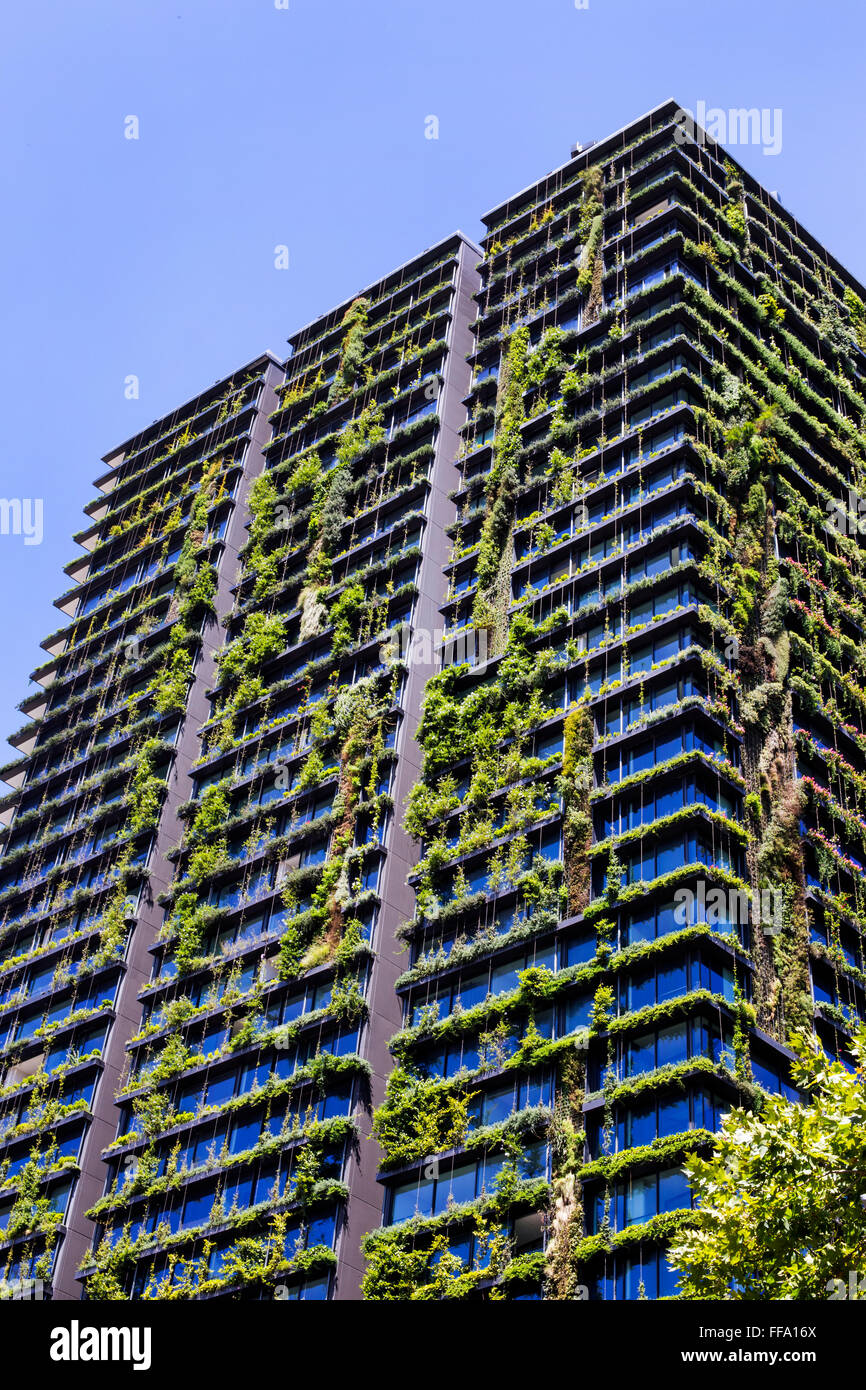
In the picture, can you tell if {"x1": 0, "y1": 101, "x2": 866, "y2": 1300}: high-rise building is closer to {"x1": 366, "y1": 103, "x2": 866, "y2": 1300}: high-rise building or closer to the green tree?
{"x1": 366, "y1": 103, "x2": 866, "y2": 1300}: high-rise building

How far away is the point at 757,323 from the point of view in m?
69.0

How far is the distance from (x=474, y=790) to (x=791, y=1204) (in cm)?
3034

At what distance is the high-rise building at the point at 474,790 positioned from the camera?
150 feet

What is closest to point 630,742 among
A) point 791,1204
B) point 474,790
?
point 474,790

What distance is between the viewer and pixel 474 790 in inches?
2213

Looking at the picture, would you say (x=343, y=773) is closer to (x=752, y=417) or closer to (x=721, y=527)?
(x=721, y=527)

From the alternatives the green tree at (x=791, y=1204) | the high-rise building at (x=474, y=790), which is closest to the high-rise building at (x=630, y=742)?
the high-rise building at (x=474, y=790)

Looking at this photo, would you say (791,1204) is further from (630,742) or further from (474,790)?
(474,790)

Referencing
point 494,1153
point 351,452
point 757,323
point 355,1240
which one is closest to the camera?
point 494,1153

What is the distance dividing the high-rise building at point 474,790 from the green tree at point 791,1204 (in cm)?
1061

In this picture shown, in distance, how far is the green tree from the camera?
85.3 feet

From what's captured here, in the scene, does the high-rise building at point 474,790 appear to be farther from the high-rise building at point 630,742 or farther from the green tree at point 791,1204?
the green tree at point 791,1204
